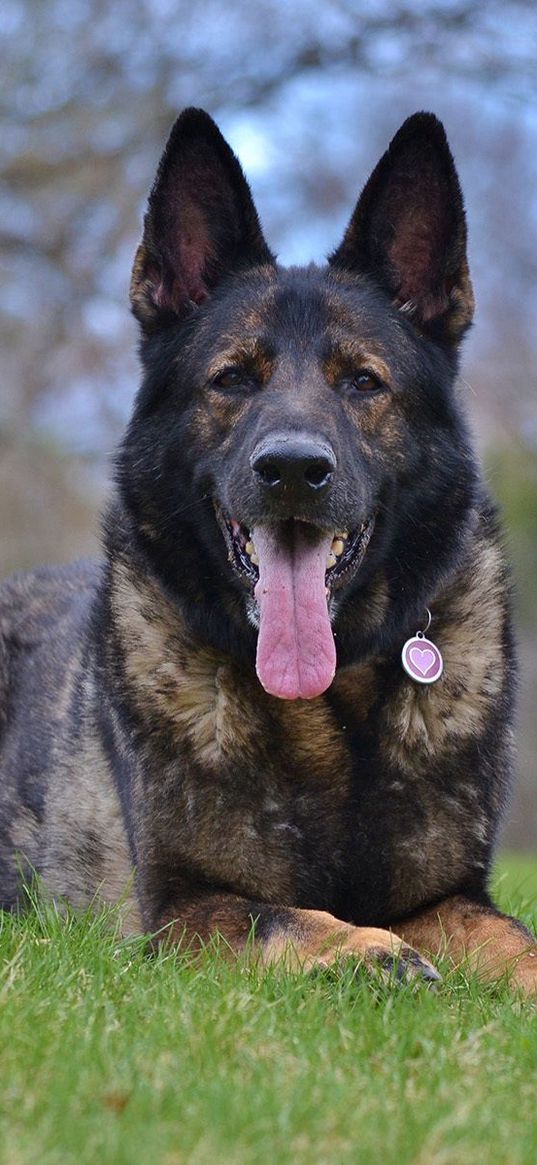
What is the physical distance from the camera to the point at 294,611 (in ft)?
13.6

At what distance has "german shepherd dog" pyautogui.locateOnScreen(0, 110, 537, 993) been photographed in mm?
4164

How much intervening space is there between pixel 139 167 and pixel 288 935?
1597 centimetres

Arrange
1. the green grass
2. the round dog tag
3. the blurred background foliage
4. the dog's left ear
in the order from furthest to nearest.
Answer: the blurred background foliage → the dog's left ear → the round dog tag → the green grass

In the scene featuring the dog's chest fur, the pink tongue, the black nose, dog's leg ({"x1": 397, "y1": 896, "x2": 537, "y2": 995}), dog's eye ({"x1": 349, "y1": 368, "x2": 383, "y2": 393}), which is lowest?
dog's leg ({"x1": 397, "y1": 896, "x2": 537, "y2": 995})

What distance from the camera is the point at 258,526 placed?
4.18 meters

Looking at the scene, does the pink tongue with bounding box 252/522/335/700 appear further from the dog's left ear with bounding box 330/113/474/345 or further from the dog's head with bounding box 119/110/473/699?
the dog's left ear with bounding box 330/113/474/345

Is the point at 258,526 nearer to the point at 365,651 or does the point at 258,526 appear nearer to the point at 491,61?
the point at 365,651

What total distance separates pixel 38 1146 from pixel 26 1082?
13.0 inches

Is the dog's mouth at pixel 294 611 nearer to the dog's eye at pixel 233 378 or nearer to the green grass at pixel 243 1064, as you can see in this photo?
the dog's eye at pixel 233 378

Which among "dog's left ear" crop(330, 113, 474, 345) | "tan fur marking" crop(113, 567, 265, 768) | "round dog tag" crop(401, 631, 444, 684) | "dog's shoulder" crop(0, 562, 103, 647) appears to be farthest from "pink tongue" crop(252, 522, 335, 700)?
"dog's shoulder" crop(0, 562, 103, 647)

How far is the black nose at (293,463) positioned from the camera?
3.97m

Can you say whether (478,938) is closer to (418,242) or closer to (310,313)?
(310,313)

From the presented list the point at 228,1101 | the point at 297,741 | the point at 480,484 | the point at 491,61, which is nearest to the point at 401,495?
the point at 480,484

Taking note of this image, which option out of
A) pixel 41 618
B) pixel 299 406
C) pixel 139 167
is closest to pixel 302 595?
pixel 299 406
